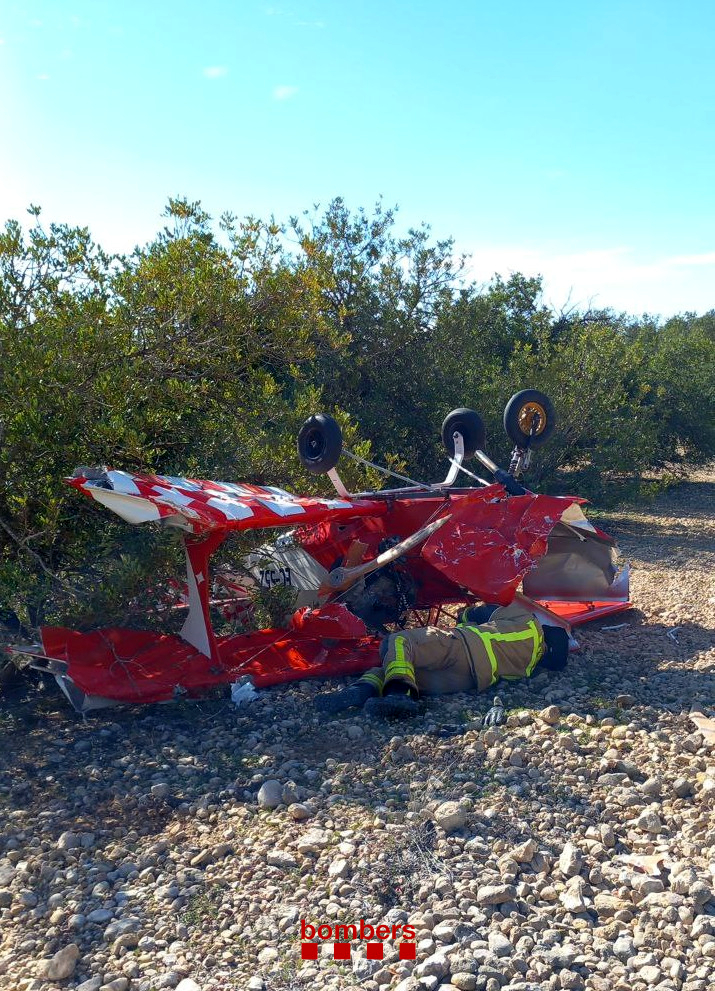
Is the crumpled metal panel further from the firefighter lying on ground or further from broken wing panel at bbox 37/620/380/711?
the firefighter lying on ground

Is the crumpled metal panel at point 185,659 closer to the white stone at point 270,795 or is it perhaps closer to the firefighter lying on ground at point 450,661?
the firefighter lying on ground at point 450,661

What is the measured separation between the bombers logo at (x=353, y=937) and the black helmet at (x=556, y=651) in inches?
123

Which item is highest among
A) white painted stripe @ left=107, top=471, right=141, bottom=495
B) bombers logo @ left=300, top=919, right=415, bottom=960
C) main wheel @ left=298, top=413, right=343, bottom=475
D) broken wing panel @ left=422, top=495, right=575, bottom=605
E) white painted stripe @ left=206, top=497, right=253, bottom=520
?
main wheel @ left=298, top=413, right=343, bottom=475

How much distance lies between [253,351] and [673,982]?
5271 mm

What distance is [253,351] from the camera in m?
7.10

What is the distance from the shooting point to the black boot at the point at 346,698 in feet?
18.1

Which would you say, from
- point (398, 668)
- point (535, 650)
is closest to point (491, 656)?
point (535, 650)

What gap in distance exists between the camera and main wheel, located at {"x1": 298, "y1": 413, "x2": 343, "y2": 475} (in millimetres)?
6605

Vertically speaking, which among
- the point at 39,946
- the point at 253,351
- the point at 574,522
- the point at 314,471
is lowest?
the point at 39,946

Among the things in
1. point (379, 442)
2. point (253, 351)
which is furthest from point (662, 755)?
point (379, 442)

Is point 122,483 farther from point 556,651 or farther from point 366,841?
point 556,651

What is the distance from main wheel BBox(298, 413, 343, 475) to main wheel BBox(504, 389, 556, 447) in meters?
1.81

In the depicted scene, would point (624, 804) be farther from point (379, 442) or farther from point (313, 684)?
point (379, 442)

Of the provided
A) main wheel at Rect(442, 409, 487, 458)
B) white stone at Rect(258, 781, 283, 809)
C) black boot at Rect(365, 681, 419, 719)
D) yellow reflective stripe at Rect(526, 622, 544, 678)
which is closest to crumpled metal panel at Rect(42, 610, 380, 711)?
black boot at Rect(365, 681, 419, 719)
